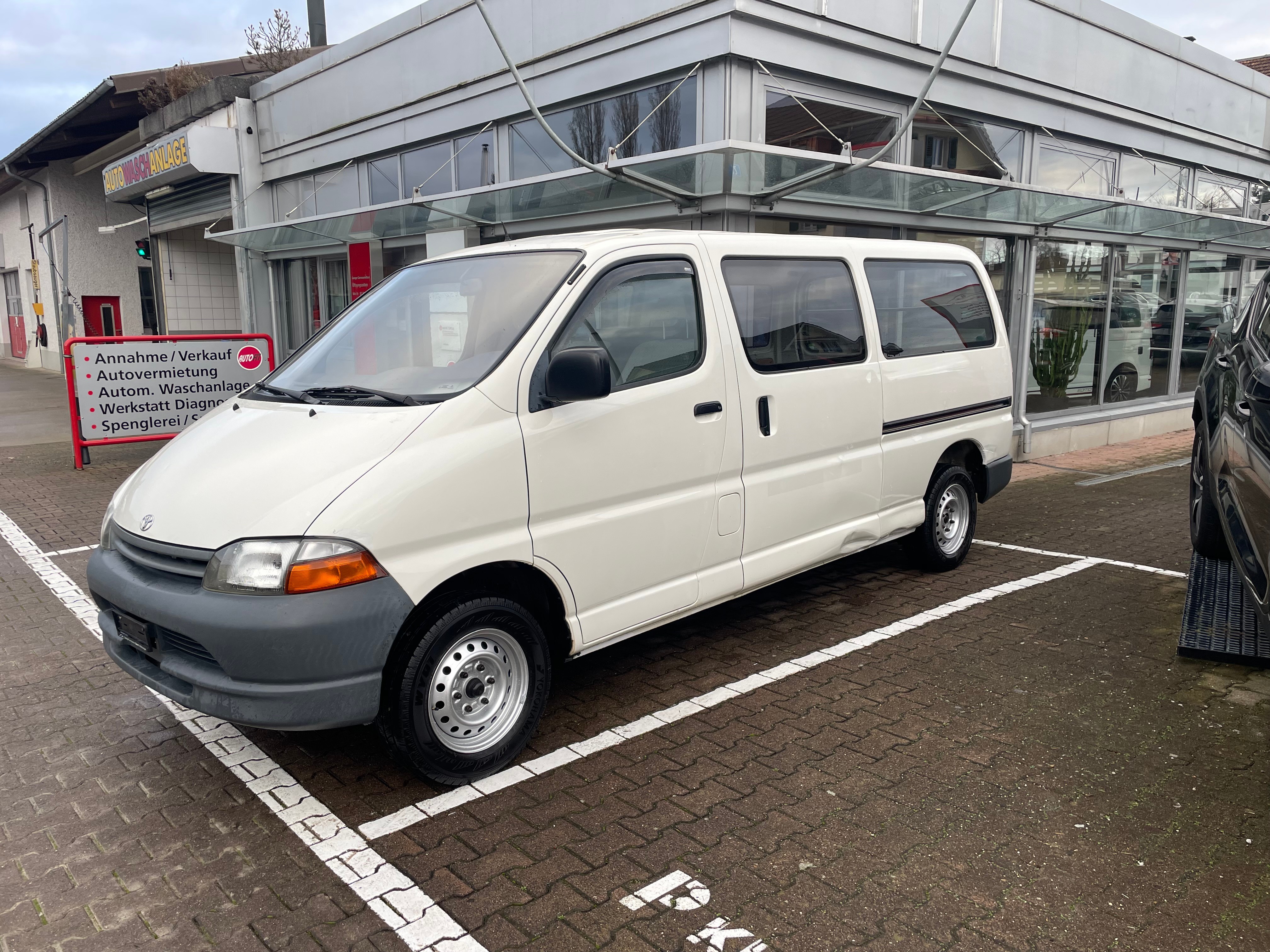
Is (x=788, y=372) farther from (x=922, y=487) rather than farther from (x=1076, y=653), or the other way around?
(x=1076, y=653)

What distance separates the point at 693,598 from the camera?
434 cm

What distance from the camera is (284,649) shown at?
311 centimetres

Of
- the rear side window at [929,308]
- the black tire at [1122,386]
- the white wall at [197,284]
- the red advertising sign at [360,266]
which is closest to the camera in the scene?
the rear side window at [929,308]

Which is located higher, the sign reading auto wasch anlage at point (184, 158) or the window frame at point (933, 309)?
the sign reading auto wasch anlage at point (184, 158)

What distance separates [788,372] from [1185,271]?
37.7 feet

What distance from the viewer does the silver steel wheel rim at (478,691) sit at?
3.48m

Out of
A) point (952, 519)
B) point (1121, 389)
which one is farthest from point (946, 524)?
point (1121, 389)

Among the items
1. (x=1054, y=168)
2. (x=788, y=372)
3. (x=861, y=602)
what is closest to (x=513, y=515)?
(x=788, y=372)

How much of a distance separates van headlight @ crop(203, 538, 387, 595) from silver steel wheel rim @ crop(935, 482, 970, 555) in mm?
4149

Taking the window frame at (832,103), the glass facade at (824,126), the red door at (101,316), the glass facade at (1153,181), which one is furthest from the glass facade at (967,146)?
A: the red door at (101,316)

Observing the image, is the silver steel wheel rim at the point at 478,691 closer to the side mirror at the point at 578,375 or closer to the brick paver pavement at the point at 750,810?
the brick paver pavement at the point at 750,810

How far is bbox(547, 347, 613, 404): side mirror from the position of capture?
11.7 ft

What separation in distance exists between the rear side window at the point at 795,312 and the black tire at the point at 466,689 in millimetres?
1813

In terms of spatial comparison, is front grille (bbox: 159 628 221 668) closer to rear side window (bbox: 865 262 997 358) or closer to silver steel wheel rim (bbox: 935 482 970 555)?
rear side window (bbox: 865 262 997 358)
